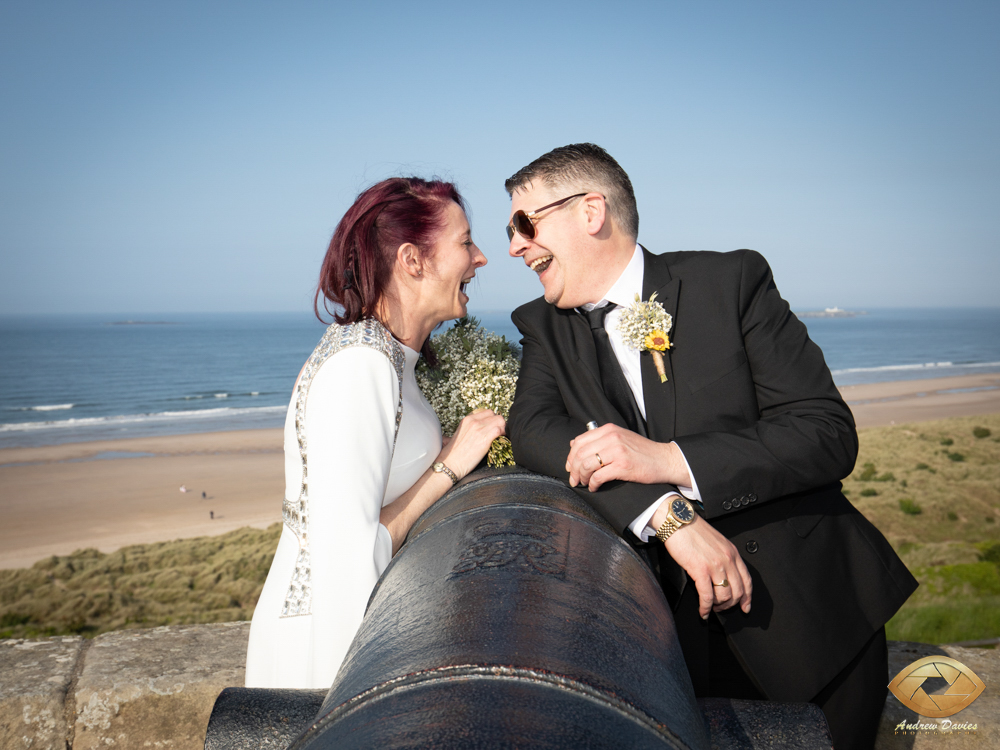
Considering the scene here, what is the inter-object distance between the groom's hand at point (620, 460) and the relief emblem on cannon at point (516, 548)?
50 cm

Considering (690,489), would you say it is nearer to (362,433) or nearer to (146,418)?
(362,433)

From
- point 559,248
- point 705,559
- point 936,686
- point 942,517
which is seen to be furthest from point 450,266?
point 942,517

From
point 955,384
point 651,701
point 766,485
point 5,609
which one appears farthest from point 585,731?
point 955,384

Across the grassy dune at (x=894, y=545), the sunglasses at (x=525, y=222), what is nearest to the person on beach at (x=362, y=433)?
the sunglasses at (x=525, y=222)

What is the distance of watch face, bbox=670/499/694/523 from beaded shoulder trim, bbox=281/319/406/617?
93cm

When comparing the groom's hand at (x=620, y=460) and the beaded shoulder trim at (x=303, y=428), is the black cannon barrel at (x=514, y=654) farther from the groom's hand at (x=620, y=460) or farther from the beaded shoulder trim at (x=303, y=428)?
the beaded shoulder trim at (x=303, y=428)

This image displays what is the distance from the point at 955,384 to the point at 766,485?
141 ft

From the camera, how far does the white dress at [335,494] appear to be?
2.22 metres

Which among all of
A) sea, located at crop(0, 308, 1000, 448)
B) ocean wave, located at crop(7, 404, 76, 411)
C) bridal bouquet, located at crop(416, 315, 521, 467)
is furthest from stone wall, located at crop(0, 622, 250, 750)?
ocean wave, located at crop(7, 404, 76, 411)

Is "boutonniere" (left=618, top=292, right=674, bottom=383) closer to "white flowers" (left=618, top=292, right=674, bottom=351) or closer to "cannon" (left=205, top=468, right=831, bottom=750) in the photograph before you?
"white flowers" (left=618, top=292, right=674, bottom=351)

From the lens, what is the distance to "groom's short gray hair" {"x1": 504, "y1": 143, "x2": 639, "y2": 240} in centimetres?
287

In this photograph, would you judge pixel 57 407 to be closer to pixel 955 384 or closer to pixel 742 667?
pixel 742 667

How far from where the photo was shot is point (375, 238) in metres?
2.88

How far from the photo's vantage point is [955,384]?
38.2 m
